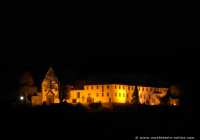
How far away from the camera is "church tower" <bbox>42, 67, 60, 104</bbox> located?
122125 mm

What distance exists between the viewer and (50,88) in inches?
4823

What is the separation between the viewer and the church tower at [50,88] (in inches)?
4808

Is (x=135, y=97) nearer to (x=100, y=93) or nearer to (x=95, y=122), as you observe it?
(x=100, y=93)

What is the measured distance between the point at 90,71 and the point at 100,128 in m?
54.1

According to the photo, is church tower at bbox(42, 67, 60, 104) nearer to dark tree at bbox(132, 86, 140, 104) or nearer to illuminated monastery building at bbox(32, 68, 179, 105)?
illuminated monastery building at bbox(32, 68, 179, 105)

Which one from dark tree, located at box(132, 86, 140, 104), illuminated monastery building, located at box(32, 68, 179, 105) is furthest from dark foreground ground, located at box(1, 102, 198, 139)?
illuminated monastery building, located at box(32, 68, 179, 105)

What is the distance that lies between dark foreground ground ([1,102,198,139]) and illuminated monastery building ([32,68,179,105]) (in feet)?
39.3

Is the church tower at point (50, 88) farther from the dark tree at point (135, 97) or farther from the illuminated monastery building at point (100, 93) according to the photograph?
the dark tree at point (135, 97)

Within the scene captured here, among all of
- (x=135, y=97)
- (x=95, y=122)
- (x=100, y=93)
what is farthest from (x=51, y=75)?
(x=95, y=122)

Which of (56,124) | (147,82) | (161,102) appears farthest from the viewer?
(147,82)

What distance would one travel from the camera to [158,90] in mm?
124250

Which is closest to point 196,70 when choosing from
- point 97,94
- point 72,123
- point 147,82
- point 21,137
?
point 147,82

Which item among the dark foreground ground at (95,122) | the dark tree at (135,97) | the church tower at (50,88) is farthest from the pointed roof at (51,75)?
the dark tree at (135,97)

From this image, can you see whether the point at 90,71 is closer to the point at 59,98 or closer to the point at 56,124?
the point at 59,98
